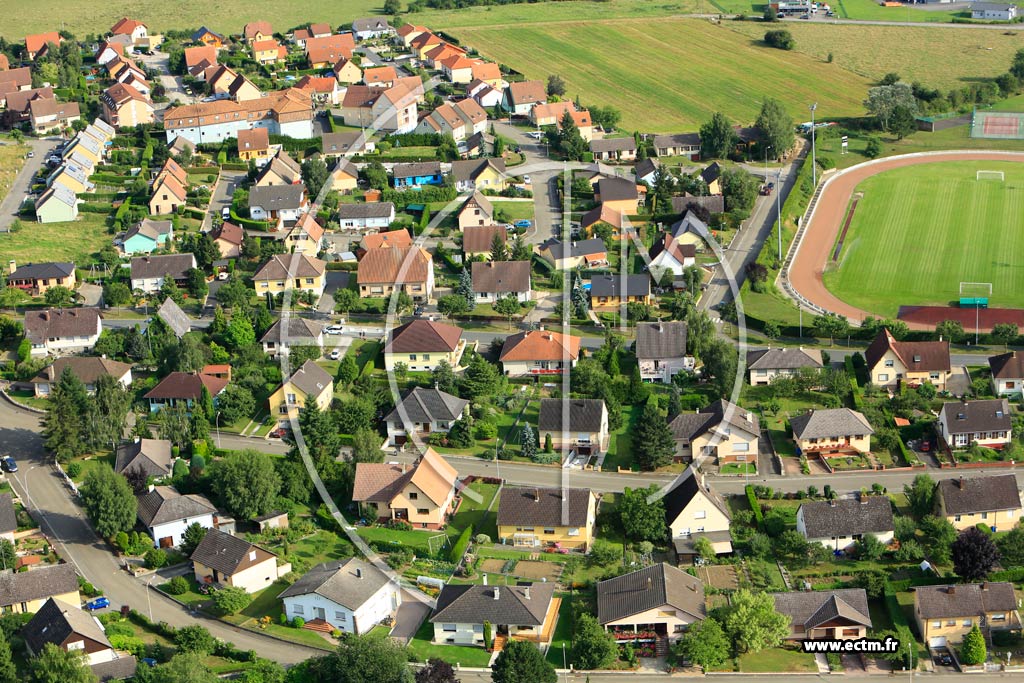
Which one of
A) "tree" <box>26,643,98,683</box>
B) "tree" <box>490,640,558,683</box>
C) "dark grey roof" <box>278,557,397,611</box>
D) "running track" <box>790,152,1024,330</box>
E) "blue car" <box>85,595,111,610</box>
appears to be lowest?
"running track" <box>790,152,1024,330</box>

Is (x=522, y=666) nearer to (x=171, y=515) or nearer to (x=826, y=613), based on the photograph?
(x=826, y=613)

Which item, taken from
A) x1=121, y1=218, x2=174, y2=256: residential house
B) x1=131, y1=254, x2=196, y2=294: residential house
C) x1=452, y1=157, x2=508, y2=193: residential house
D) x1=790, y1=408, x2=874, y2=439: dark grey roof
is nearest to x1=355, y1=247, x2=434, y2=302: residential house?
x1=131, y1=254, x2=196, y2=294: residential house

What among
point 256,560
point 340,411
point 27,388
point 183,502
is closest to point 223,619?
point 256,560

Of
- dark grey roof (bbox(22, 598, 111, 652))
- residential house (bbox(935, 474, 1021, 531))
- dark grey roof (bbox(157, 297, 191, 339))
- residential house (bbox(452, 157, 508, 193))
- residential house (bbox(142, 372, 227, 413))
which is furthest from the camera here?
residential house (bbox(452, 157, 508, 193))

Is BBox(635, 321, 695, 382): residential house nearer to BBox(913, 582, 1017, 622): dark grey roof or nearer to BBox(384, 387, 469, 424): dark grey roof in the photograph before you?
BBox(384, 387, 469, 424): dark grey roof

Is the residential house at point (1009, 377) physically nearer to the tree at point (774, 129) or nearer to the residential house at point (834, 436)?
the residential house at point (834, 436)

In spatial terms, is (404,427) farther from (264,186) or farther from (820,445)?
(264,186)

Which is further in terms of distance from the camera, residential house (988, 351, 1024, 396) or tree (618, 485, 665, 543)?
residential house (988, 351, 1024, 396)
